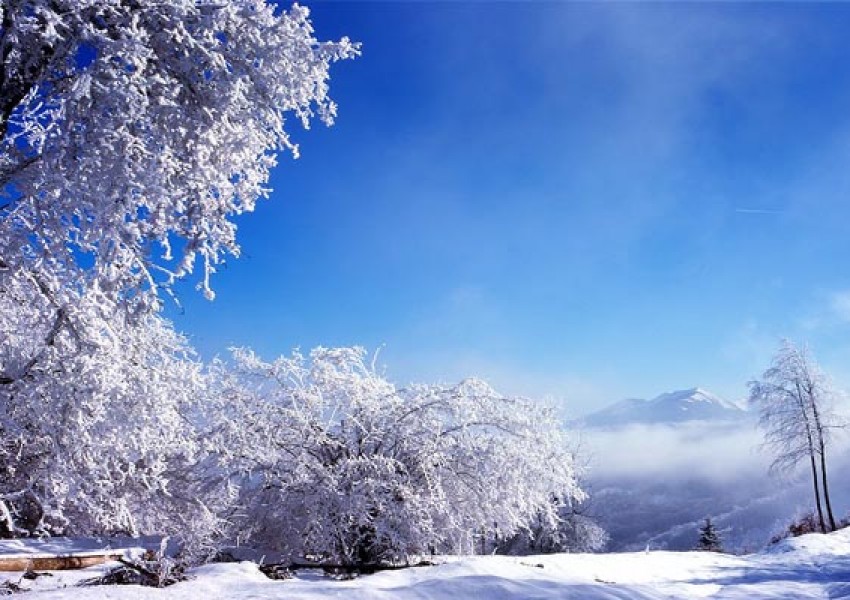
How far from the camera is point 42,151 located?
504cm

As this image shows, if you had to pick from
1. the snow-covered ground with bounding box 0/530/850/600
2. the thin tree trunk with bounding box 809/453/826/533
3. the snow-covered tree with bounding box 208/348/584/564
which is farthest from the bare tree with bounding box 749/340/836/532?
the snow-covered tree with bounding box 208/348/584/564

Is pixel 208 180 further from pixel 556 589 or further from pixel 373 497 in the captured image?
pixel 373 497

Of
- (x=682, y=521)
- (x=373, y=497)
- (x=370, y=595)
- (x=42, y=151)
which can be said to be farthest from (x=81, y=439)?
(x=682, y=521)

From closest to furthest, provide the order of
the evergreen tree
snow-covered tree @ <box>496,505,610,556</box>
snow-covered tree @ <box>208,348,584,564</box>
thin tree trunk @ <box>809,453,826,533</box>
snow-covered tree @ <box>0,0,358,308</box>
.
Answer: snow-covered tree @ <box>0,0,358,308</box> < snow-covered tree @ <box>208,348,584,564</box> < thin tree trunk @ <box>809,453,826,533</box> < the evergreen tree < snow-covered tree @ <box>496,505,610,556</box>

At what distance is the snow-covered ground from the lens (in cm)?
506

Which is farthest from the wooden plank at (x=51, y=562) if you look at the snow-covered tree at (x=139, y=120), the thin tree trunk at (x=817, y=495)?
the thin tree trunk at (x=817, y=495)

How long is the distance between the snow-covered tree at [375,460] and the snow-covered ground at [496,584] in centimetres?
151

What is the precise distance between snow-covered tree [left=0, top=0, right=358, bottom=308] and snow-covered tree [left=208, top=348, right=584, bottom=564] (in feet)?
18.3

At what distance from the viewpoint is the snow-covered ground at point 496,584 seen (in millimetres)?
5059

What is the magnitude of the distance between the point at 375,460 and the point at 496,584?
4.73 m

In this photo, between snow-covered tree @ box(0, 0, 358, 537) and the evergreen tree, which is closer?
snow-covered tree @ box(0, 0, 358, 537)

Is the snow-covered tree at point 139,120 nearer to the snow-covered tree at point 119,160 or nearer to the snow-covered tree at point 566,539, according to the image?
the snow-covered tree at point 119,160

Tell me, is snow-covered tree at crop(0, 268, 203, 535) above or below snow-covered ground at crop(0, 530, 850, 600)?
above

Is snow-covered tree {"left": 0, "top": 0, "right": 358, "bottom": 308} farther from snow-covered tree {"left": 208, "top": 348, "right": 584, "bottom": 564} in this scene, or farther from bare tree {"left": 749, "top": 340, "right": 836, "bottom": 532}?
bare tree {"left": 749, "top": 340, "right": 836, "bottom": 532}
